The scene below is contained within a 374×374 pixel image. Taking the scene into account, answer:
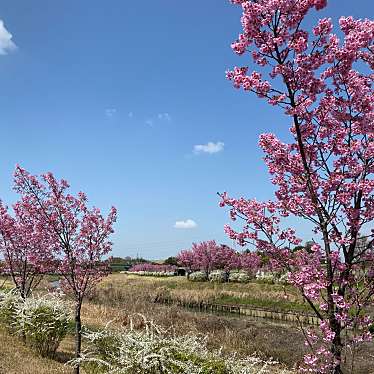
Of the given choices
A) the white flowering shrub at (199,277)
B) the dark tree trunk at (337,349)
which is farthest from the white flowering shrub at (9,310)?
the white flowering shrub at (199,277)

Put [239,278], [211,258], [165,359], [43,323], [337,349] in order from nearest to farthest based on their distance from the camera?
[337,349]
[165,359]
[43,323]
[239,278]
[211,258]

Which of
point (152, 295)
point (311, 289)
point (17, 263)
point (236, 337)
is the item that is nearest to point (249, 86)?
point (311, 289)

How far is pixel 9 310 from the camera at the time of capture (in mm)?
12242

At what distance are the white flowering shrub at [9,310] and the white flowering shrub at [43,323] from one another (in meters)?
0.83

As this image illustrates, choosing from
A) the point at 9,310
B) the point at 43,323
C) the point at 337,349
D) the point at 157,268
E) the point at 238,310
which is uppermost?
the point at 157,268

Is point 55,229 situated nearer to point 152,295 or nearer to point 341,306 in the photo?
point 341,306

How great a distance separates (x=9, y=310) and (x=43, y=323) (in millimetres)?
2124

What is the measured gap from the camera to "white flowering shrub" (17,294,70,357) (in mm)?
10695

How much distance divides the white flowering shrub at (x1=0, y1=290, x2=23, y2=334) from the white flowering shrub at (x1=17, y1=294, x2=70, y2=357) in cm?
83

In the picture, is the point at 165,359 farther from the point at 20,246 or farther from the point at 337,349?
the point at 20,246

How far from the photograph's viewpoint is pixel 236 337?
18.1 meters

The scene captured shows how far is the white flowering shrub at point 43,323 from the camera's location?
10.7m

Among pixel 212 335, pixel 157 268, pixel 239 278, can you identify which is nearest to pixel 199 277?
pixel 239 278

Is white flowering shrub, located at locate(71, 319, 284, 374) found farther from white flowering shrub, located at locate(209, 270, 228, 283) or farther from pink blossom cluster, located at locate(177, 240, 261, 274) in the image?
pink blossom cluster, located at locate(177, 240, 261, 274)
